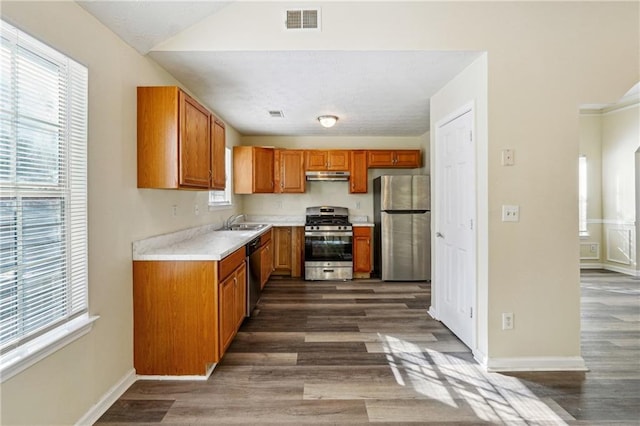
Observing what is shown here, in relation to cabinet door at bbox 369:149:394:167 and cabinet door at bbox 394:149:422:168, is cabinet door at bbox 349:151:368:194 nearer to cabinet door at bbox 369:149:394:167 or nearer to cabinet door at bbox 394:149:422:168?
cabinet door at bbox 369:149:394:167

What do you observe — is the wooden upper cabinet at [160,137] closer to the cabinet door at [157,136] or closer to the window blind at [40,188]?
the cabinet door at [157,136]

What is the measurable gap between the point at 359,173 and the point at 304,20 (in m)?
3.31

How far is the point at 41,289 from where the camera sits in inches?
61.7

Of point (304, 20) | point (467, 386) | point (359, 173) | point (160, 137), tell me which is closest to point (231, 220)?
point (359, 173)

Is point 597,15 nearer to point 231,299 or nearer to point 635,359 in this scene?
point 635,359

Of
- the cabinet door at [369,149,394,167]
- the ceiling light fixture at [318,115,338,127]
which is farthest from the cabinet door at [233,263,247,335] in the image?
the cabinet door at [369,149,394,167]

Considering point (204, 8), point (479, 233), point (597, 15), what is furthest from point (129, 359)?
point (597, 15)

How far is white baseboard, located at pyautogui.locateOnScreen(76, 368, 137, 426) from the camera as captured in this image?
1829mm

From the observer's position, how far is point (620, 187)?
535 centimetres

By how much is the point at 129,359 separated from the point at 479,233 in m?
2.77

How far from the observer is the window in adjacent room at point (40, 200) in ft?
4.54

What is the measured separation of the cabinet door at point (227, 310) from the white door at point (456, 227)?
200 cm

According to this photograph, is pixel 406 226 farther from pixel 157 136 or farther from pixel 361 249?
pixel 157 136

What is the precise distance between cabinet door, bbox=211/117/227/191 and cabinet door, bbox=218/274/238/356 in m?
1.02
